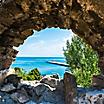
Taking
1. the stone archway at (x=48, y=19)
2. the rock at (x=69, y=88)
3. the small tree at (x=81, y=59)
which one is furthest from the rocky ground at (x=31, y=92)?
the small tree at (x=81, y=59)

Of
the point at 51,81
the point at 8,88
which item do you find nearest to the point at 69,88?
the point at 51,81

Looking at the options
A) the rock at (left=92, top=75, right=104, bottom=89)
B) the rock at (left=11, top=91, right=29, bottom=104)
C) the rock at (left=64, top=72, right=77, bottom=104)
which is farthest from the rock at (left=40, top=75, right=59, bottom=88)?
the rock at (left=92, top=75, right=104, bottom=89)

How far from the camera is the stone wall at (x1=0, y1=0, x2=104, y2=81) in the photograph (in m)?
7.71

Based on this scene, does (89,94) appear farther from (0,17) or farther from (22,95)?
(0,17)

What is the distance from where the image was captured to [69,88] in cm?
868

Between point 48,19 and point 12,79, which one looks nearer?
point 48,19

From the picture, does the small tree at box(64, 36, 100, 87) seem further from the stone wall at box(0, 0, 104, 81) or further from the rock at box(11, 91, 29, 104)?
the stone wall at box(0, 0, 104, 81)

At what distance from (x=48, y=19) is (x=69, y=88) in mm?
1823

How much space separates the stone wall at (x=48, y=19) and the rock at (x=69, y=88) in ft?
2.81

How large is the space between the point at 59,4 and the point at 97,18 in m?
0.92

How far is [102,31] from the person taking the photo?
26.4ft

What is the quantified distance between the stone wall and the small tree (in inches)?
271

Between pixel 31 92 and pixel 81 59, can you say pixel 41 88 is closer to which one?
pixel 31 92

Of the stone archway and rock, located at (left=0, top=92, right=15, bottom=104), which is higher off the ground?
the stone archway
